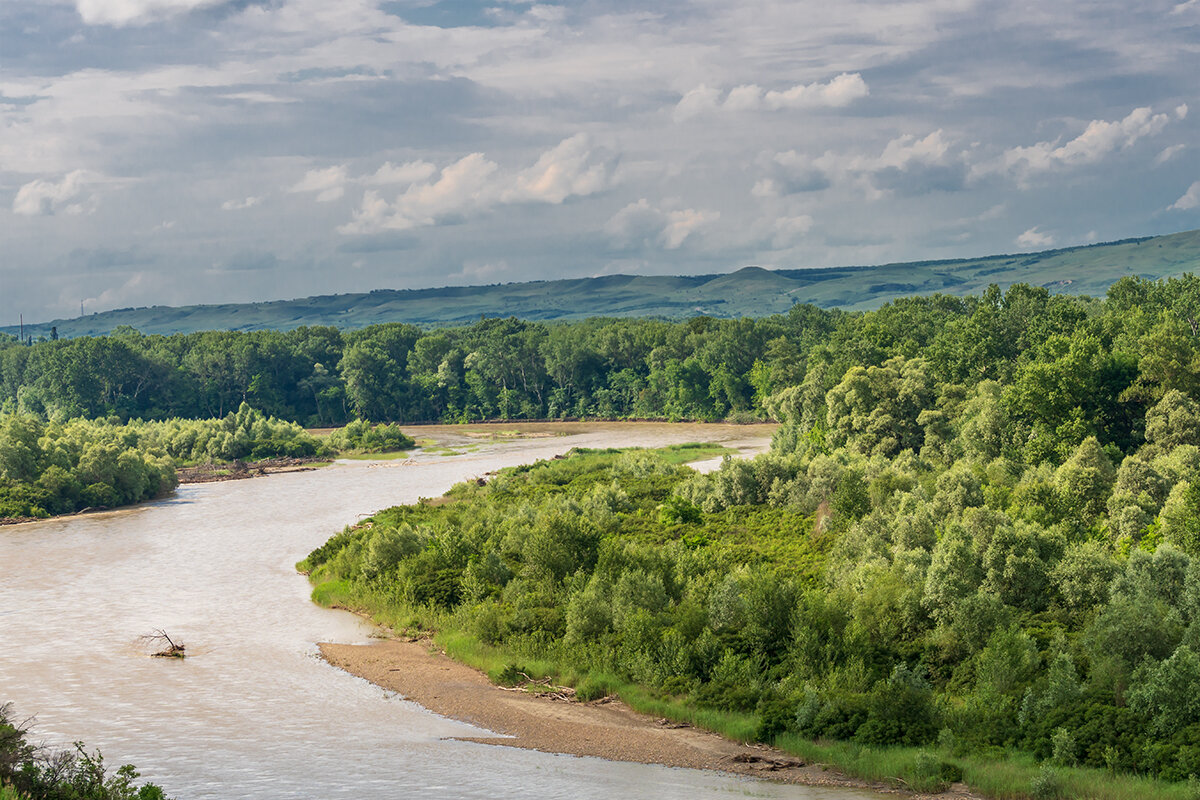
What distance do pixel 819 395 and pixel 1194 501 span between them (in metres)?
43.1

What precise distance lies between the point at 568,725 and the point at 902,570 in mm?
11317

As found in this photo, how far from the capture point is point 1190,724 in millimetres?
23375

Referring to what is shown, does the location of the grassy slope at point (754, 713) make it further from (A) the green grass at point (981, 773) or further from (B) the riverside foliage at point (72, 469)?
(B) the riverside foliage at point (72, 469)

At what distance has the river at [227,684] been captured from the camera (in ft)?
83.8

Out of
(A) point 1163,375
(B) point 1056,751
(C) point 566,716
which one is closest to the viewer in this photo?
(B) point 1056,751

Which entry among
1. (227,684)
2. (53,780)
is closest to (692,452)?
(227,684)

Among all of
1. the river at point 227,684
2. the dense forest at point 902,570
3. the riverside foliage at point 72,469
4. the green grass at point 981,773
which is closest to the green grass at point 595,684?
the dense forest at point 902,570

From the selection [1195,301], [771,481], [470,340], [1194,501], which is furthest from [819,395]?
[470,340]

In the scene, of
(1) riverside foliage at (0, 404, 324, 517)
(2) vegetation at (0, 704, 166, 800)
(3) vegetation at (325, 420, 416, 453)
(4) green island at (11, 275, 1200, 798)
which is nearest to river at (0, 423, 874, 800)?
(1) riverside foliage at (0, 404, 324, 517)

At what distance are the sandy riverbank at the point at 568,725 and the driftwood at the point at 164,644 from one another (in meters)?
5.03

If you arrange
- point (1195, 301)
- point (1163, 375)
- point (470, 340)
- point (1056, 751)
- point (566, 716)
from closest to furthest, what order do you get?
point (1056, 751) → point (566, 716) → point (1163, 375) → point (1195, 301) → point (470, 340)

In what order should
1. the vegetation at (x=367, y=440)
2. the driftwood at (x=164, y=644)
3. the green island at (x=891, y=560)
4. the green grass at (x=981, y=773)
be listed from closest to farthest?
the green grass at (x=981, y=773)
the green island at (x=891, y=560)
the driftwood at (x=164, y=644)
the vegetation at (x=367, y=440)

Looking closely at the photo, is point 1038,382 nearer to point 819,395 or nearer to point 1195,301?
point 819,395

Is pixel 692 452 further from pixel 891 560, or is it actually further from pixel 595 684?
pixel 595 684
